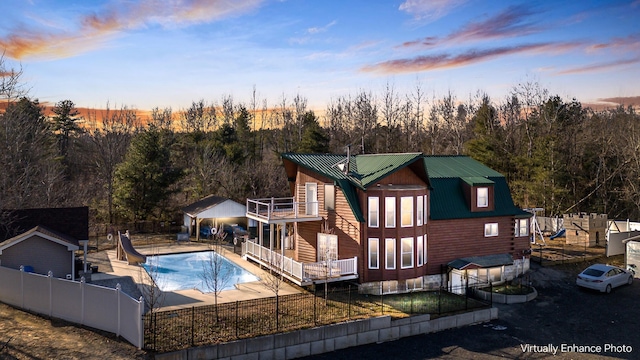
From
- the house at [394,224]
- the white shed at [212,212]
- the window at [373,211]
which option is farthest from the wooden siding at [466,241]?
the white shed at [212,212]

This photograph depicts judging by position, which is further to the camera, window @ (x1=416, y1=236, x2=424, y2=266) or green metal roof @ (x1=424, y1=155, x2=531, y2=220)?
green metal roof @ (x1=424, y1=155, x2=531, y2=220)

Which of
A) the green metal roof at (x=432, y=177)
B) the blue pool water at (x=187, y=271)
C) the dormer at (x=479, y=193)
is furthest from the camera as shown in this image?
the dormer at (x=479, y=193)

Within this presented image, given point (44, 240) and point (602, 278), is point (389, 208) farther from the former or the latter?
point (44, 240)

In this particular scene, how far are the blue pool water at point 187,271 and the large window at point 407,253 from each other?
751cm

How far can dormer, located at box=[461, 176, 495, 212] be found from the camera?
77.4 ft

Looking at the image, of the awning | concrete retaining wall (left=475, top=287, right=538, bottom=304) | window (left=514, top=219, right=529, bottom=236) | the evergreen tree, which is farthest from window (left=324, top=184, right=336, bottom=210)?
the evergreen tree

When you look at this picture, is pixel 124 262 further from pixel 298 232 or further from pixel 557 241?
pixel 557 241

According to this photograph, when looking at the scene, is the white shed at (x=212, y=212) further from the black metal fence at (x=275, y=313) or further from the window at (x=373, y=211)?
the black metal fence at (x=275, y=313)

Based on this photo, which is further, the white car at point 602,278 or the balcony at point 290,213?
the white car at point 602,278

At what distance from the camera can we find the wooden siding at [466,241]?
22.5 m

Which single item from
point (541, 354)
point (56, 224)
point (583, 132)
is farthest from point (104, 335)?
point (583, 132)

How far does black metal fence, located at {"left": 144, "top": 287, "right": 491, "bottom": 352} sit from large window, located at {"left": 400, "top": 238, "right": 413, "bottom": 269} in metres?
1.41

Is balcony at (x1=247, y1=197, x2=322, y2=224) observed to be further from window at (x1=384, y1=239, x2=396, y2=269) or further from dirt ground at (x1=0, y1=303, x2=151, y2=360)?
dirt ground at (x1=0, y1=303, x2=151, y2=360)

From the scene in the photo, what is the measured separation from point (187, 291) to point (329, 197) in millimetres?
8230
